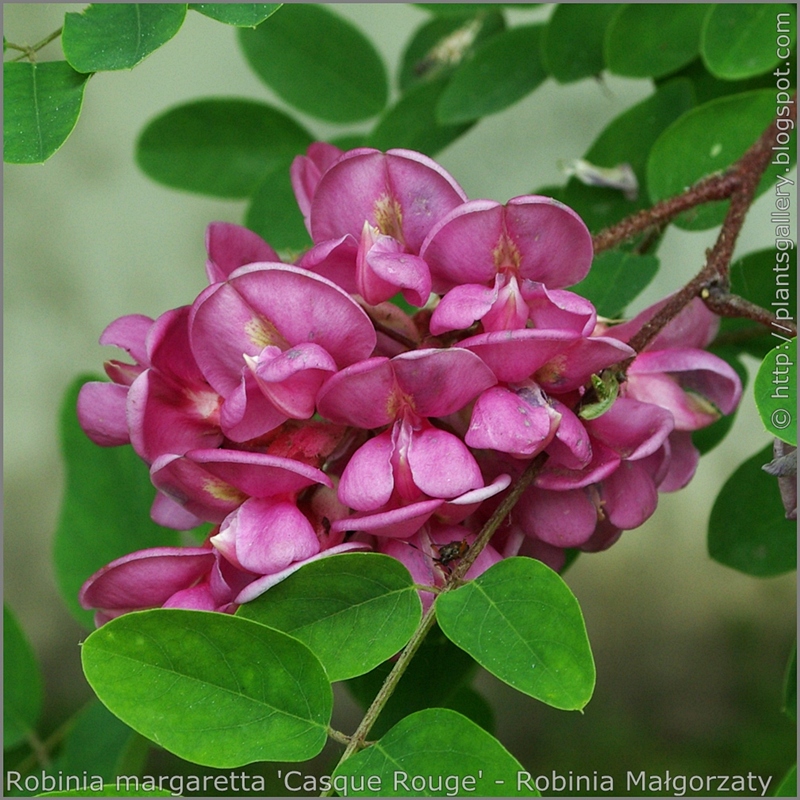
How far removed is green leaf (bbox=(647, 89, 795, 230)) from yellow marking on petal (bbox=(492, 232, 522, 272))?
A: 197mm

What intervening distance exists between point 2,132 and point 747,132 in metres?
0.35

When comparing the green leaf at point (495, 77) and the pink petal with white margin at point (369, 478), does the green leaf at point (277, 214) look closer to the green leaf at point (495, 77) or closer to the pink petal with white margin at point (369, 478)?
the green leaf at point (495, 77)

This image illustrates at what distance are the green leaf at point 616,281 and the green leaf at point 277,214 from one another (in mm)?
198

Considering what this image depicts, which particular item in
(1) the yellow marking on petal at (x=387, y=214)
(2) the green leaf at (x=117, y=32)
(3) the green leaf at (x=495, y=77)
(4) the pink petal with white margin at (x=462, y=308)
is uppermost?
(2) the green leaf at (x=117, y=32)

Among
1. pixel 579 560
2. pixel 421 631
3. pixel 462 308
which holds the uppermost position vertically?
pixel 462 308

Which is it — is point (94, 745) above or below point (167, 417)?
below

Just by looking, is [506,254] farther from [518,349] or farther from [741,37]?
[741,37]

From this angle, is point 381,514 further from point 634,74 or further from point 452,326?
point 634,74

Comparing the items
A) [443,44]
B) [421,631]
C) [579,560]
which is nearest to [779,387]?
[421,631]

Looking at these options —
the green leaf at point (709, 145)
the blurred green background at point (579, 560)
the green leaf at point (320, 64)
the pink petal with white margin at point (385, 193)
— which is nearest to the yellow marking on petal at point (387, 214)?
the pink petal with white margin at point (385, 193)

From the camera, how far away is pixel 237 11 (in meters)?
0.36

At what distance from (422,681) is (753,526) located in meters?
0.20

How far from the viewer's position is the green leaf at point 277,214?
1.86 feet

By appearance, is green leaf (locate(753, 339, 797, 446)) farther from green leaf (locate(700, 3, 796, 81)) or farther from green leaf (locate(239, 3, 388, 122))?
green leaf (locate(239, 3, 388, 122))
